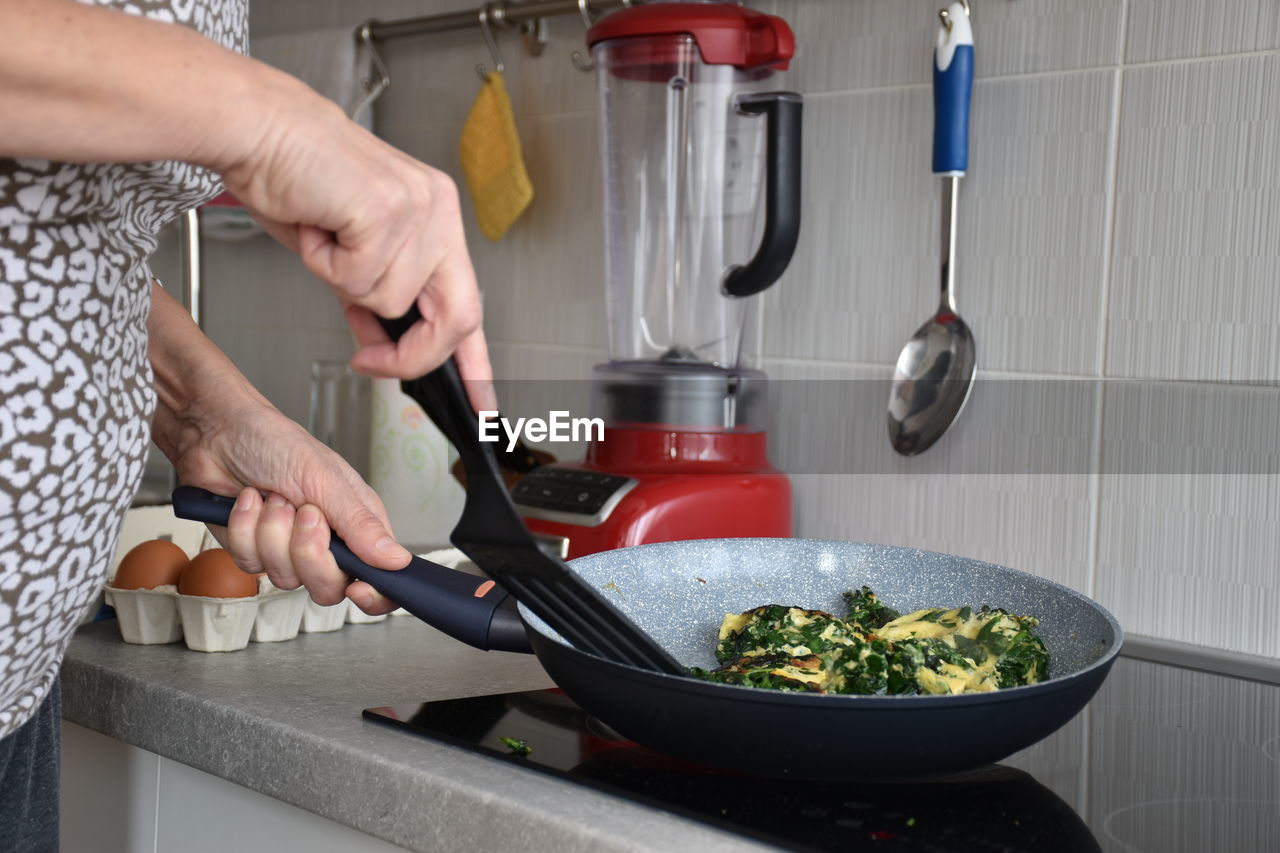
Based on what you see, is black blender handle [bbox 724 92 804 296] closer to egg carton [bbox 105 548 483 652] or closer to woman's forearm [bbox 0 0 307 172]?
egg carton [bbox 105 548 483 652]

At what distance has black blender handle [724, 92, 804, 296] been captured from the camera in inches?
40.0

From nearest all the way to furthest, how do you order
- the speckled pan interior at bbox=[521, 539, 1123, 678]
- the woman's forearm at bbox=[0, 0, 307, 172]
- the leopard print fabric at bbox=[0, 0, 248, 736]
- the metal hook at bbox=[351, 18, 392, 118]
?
1. the woman's forearm at bbox=[0, 0, 307, 172]
2. the leopard print fabric at bbox=[0, 0, 248, 736]
3. the speckled pan interior at bbox=[521, 539, 1123, 678]
4. the metal hook at bbox=[351, 18, 392, 118]

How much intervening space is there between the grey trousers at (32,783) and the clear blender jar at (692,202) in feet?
1.73

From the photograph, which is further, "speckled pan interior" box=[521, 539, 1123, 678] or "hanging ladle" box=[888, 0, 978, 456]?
"hanging ladle" box=[888, 0, 978, 456]

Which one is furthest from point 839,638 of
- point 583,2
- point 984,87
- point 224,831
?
point 583,2

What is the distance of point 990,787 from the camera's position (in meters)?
0.63

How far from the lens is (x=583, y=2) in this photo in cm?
125

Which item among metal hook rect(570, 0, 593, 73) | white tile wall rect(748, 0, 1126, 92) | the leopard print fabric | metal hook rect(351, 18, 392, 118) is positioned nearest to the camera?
the leopard print fabric

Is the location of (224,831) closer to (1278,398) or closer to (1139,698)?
(1139,698)

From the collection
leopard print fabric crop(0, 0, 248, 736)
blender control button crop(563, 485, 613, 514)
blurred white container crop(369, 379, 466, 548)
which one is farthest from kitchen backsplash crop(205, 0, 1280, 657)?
leopard print fabric crop(0, 0, 248, 736)

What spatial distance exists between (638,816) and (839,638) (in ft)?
0.49

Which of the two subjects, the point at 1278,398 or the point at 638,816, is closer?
the point at 638,816

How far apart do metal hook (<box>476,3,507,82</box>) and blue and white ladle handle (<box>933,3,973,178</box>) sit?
54cm

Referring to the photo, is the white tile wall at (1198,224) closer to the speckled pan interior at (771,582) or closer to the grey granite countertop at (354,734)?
the speckled pan interior at (771,582)
